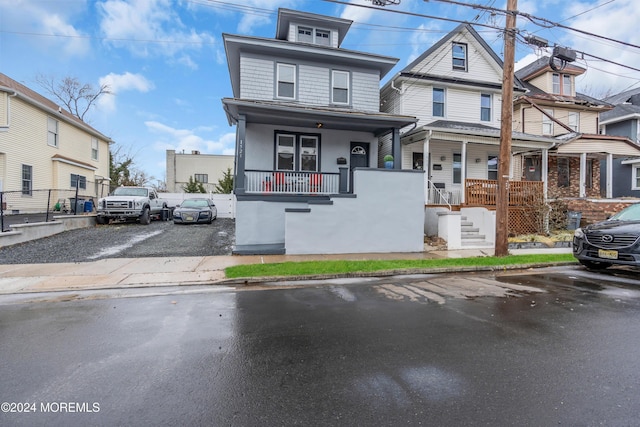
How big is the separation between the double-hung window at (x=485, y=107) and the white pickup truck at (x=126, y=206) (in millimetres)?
18451

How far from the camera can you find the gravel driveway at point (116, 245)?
9.63 meters

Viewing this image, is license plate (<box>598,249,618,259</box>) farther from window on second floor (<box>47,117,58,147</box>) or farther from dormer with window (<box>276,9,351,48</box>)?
window on second floor (<box>47,117,58,147</box>)

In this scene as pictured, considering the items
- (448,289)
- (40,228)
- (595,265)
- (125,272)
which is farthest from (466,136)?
(40,228)

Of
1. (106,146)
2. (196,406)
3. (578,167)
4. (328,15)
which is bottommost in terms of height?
(196,406)

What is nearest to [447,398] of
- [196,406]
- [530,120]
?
[196,406]

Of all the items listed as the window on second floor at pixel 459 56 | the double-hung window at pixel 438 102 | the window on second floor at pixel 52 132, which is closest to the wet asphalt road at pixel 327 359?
the double-hung window at pixel 438 102

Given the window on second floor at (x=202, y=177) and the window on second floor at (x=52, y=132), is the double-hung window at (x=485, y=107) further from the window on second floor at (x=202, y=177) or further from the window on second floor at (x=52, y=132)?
the window on second floor at (x=202, y=177)

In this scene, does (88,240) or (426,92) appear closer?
(88,240)

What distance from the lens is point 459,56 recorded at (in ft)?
55.3

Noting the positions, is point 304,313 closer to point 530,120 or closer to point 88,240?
point 88,240

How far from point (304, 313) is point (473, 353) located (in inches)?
95.4

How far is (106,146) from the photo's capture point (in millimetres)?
25938

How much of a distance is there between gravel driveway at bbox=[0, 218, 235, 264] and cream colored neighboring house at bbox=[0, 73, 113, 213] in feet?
8.53

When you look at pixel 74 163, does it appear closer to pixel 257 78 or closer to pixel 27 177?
pixel 27 177
